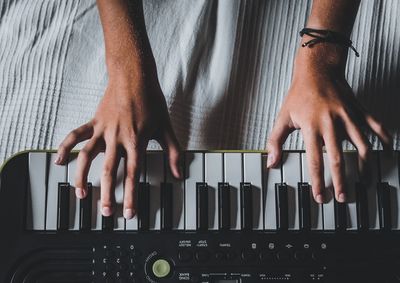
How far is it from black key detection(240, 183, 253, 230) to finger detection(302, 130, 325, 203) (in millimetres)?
103

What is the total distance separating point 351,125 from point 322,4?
0.25 metres

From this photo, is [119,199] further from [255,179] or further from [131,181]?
[255,179]

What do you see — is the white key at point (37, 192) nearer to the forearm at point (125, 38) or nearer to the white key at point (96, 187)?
the white key at point (96, 187)

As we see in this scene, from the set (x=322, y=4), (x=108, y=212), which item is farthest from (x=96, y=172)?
(x=322, y=4)

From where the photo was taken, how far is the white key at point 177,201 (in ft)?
2.92

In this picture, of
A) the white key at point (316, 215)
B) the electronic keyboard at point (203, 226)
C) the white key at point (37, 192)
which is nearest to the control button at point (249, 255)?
the electronic keyboard at point (203, 226)

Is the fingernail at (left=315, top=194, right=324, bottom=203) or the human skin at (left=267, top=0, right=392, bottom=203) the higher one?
the human skin at (left=267, top=0, right=392, bottom=203)

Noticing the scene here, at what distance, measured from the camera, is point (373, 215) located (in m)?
0.90

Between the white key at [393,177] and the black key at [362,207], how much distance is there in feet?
0.14

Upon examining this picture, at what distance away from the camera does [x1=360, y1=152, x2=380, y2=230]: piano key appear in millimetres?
899

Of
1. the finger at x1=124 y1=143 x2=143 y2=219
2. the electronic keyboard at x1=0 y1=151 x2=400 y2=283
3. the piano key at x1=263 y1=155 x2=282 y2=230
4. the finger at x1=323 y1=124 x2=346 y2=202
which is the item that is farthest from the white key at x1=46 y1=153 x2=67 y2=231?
the finger at x1=323 y1=124 x2=346 y2=202

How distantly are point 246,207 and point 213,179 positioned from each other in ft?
0.23

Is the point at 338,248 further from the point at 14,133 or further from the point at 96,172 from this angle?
the point at 14,133

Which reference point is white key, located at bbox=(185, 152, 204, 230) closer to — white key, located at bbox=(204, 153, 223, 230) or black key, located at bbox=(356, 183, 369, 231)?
white key, located at bbox=(204, 153, 223, 230)
